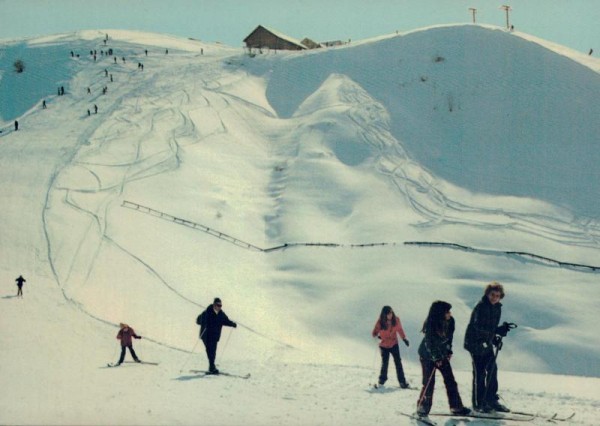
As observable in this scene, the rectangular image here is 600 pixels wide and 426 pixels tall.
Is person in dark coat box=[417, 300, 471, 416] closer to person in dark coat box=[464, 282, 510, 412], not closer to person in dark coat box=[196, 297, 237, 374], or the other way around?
person in dark coat box=[464, 282, 510, 412]

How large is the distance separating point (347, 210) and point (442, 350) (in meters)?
19.6

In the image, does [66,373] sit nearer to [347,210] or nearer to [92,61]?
[347,210]

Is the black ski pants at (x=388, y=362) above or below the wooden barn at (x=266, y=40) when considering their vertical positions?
below

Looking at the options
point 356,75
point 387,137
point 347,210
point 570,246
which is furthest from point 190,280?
point 356,75

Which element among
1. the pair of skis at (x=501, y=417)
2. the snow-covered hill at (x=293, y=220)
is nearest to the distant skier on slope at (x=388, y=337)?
the snow-covered hill at (x=293, y=220)

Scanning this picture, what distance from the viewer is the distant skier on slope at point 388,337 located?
45.2 feet

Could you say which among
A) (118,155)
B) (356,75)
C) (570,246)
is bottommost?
(570,246)

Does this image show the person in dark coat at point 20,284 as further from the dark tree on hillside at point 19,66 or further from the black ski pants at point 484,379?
the dark tree on hillside at point 19,66

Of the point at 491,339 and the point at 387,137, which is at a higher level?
the point at 387,137

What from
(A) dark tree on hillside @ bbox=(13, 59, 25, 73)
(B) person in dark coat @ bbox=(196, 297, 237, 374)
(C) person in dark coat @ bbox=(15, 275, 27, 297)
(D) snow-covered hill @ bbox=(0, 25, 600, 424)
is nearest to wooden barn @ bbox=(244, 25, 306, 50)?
(D) snow-covered hill @ bbox=(0, 25, 600, 424)

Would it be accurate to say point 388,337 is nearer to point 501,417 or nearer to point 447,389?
point 447,389

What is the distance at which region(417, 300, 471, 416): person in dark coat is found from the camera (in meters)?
11.4

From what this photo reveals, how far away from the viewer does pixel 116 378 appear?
1411cm

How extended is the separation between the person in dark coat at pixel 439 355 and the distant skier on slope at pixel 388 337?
2.26 meters
